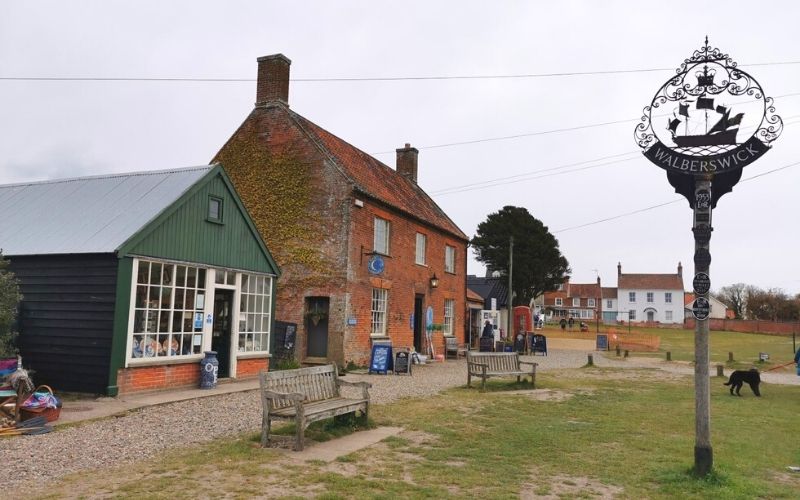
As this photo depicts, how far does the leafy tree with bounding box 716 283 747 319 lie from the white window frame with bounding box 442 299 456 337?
8244 cm

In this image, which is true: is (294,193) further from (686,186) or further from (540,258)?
(540,258)

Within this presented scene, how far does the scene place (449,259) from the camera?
95.6 feet

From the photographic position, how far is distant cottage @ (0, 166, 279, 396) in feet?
39.2

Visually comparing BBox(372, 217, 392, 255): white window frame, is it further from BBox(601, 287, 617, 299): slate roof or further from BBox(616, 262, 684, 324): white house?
BBox(601, 287, 617, 299): slate roof

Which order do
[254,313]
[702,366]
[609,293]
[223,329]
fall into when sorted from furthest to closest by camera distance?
[609,293]
[254,313]
[223,329]
[702,366]

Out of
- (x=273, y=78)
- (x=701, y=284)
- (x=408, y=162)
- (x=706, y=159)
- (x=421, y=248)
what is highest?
(x=273, y=78)

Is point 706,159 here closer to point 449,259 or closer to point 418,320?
point 418,320

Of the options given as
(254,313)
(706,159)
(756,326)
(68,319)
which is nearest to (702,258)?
(706,159)

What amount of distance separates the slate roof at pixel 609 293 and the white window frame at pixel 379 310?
89513 mm

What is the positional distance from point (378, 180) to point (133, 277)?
13528 mm

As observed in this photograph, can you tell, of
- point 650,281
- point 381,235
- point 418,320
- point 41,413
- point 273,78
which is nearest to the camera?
point 41,413

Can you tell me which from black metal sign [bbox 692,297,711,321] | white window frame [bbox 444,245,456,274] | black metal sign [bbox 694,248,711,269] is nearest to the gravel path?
black metal sign [bbox 692,297,711,321]

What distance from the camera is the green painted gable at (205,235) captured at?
12.7 metres

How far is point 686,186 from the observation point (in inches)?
297
